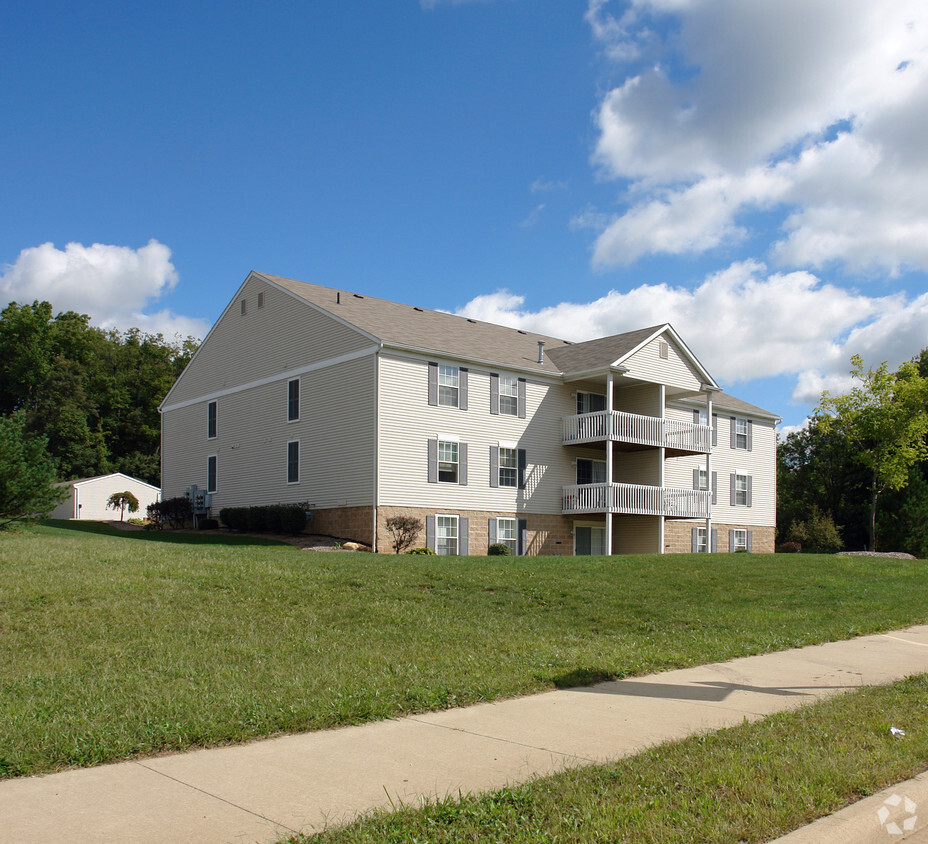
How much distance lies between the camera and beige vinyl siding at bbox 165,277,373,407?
27.5 meters

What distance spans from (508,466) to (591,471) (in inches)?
164

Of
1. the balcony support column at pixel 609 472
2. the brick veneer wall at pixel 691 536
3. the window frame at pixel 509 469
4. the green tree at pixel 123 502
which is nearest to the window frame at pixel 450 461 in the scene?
the window frame at pixel 509 469

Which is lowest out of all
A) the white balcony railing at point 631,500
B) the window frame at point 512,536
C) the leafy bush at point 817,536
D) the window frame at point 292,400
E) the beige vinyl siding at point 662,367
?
the leafy bush at point 817,536

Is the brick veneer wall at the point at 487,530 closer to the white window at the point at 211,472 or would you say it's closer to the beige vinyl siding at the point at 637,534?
the beige vinyl siding at the point at 637,534

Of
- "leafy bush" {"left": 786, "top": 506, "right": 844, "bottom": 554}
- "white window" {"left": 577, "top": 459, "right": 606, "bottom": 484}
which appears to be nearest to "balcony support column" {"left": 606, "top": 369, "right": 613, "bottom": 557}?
"white window" {"left": 577, "top": 459, "right": 606, "bottom": 484}

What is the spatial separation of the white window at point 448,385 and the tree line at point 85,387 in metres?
37.6

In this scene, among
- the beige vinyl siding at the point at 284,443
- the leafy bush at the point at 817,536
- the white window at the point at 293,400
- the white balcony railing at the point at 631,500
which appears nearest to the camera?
the beige vinyl siding at the point at 284,443

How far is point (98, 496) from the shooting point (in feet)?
160

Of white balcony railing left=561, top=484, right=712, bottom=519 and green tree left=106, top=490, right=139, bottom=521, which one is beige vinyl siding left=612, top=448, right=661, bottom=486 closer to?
white balcony railing left=561, top=484, right=712, bottom=519

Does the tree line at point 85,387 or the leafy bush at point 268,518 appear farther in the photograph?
the tree line at point 85,387

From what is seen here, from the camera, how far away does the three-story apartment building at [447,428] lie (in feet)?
85.0

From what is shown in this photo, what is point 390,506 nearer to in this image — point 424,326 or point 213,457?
point 424,326

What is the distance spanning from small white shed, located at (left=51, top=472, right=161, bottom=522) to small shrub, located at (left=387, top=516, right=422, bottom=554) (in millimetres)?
25756

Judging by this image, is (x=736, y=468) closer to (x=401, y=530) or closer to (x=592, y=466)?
(x=592, y=466)
